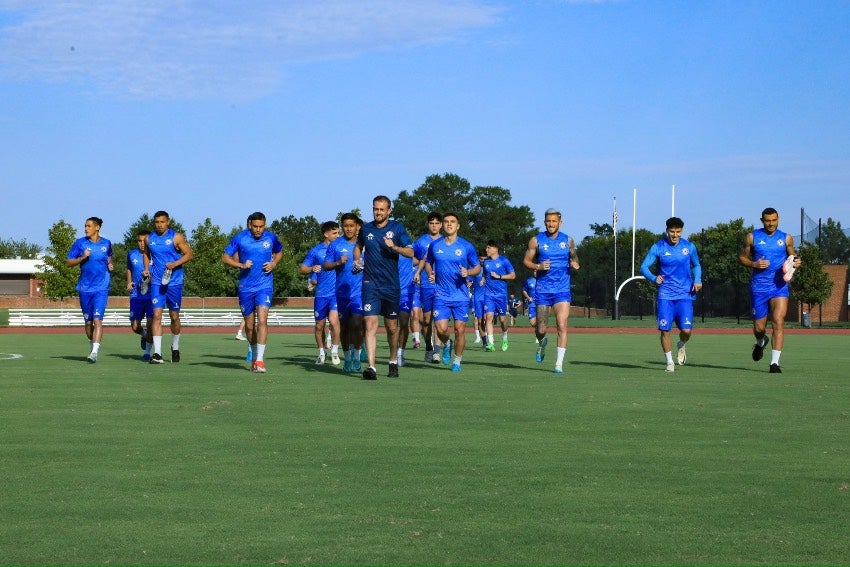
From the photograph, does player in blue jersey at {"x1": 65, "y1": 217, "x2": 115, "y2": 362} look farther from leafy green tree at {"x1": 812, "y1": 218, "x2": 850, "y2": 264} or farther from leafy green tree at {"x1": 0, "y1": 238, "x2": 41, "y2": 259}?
leafy green tree at {"x1": 0, "y1": 238, "x2": 41, "y2": 259}

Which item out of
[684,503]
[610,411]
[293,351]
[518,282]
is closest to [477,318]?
[293,351]

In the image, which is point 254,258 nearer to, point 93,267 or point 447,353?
point 93,267

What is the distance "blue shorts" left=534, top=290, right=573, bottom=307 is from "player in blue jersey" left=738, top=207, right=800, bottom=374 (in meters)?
2.61

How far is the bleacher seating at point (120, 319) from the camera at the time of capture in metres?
Result: 49.6

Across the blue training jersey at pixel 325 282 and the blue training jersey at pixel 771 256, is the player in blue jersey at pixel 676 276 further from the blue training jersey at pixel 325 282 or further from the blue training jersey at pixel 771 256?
the blue training jersey at pixel 325 282

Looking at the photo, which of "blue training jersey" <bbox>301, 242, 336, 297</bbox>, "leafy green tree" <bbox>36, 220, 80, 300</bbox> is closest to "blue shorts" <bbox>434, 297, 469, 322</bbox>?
"blue training jersey" <bbox>301, 242, 336, 297</bbox>

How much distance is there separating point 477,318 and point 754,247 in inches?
356

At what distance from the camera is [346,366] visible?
17156mm

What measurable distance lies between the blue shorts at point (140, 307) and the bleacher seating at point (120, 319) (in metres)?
28.8

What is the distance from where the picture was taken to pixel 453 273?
56.9ft

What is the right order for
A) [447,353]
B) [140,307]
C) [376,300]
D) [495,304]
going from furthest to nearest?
[495,304] → [447,353] → [140,307] → [376,300]

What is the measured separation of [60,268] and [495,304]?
55.5 m

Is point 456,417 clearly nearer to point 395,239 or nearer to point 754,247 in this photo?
point 395,239

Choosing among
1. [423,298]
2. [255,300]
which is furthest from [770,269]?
[255,300]
